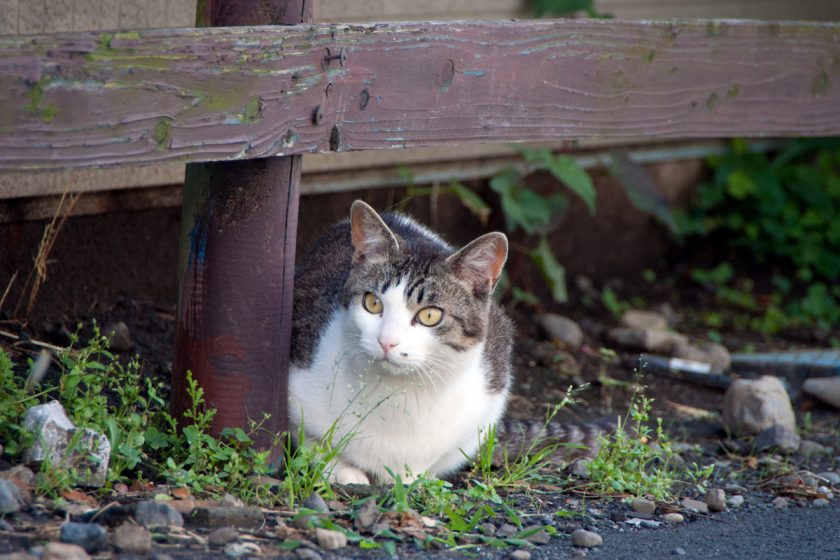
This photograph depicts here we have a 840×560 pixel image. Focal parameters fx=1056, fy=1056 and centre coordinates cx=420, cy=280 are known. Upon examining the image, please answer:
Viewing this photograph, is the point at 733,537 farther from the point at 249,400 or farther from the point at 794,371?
the point at 794,371

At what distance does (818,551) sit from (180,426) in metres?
2.10

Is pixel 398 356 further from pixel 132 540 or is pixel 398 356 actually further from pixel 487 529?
pixel 132 540

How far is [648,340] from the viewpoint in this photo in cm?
596

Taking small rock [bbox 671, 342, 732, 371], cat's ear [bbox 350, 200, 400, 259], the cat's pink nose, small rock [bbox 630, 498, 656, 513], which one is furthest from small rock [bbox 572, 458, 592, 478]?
small rock [bbox 671, 342, 732, 371]

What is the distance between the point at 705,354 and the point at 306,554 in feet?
11.8

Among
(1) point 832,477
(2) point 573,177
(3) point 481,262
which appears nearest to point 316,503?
(3) point 481,262

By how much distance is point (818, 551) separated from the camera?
11.2 ft

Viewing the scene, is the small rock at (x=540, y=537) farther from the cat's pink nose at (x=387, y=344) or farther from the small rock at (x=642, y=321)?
the small rock at (x=642, y=321)

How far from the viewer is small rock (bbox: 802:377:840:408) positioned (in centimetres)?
527

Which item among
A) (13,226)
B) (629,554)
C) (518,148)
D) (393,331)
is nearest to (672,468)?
(629,554)

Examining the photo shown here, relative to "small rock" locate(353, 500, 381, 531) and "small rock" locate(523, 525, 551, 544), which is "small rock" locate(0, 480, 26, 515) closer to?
"small rock" locate(353, 500, 381, 531)

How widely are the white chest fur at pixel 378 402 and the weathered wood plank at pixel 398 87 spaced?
29.4 inches

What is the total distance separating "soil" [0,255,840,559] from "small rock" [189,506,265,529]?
14 cm

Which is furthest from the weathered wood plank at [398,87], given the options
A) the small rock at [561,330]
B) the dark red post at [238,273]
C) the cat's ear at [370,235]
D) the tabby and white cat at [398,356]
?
the small rock at [561,330]
